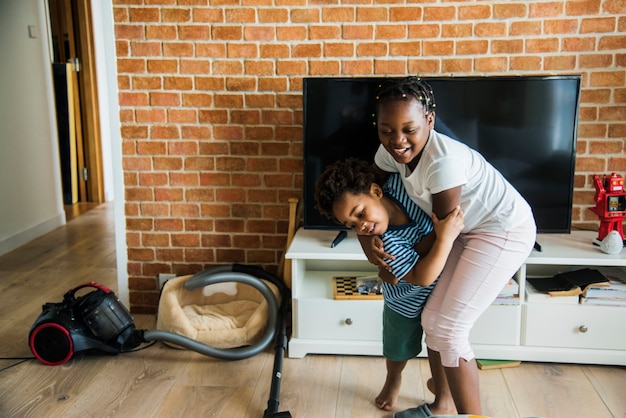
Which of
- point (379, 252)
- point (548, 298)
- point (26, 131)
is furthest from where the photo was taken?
point (26, 131)

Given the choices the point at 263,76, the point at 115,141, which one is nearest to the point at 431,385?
the point at 263,76

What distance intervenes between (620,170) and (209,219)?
1823 millimetres

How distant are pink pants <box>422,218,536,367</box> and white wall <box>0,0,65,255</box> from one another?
127 inches

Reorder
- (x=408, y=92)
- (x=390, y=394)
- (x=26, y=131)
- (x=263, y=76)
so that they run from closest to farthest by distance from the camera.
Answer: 1. (x=408, y=92)
2. (x=390, y=394)
3. (x=263, y=76)
4. (x=26, y=131)

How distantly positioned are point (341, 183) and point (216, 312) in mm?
1358

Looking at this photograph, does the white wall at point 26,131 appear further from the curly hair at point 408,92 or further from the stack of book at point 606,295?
the stack of book at point 606,295

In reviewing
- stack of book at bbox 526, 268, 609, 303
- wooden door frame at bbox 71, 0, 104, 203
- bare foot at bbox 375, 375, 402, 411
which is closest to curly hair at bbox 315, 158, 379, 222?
bare foot at bbox 375, 375, 402, 411

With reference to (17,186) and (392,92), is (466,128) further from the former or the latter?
(17,186)

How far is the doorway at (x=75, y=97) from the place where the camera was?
202 inches

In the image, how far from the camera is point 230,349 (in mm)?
2359

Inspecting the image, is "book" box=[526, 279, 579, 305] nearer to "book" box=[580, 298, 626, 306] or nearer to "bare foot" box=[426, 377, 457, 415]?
"book" box=[580, 298, 626, 306]

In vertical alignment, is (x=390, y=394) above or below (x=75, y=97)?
below

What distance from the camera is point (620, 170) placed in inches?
99.1

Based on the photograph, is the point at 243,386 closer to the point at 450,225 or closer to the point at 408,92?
the point at 450,225
